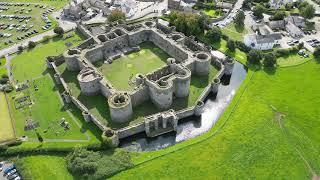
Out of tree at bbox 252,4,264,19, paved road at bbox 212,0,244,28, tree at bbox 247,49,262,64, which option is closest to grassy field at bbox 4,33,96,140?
paved road at bbox 212,0,244,28

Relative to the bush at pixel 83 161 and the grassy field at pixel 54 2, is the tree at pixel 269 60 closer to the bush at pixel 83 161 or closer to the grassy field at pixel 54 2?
the bush at pixel 83 161

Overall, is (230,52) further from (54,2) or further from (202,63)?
(54,2)

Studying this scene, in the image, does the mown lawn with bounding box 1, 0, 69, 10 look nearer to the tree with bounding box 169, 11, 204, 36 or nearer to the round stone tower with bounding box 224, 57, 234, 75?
the tree with bounding box 169, 11, 204, 36

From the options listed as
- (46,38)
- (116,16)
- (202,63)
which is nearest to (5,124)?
(46,38)

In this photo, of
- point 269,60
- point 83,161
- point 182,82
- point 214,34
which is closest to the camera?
point 83,161

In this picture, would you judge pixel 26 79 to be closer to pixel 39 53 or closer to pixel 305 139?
pixel 39 53
